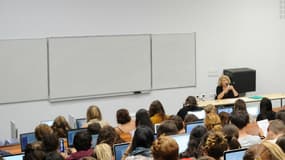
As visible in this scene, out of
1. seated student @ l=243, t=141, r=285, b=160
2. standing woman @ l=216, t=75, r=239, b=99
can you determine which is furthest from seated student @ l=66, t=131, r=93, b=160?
standing woman @ l=216, t=75, r=239, b=99

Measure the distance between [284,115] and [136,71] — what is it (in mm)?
4332

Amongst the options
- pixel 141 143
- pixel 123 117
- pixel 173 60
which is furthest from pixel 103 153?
pixel 173 60

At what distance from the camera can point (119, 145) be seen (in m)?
5.59

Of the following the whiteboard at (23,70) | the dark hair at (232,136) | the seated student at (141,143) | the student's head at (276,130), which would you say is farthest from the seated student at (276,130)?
the whiteboard at (23,70)

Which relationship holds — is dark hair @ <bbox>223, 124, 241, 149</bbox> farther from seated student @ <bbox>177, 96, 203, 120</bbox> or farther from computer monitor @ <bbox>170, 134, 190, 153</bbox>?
seated student @ <bbox>177, 96, 203, 120</bbox>

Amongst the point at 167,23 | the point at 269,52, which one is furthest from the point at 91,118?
the point at 269,52

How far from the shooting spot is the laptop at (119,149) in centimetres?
558

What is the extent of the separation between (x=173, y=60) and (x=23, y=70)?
3.30 m

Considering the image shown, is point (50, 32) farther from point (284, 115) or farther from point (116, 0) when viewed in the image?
point (284, 115)

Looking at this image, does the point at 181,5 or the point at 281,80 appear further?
the point at 281,80

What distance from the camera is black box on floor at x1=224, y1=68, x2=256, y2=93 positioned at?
1099 cm

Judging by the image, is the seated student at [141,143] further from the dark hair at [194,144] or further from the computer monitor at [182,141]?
the computer monitor at [182,141]

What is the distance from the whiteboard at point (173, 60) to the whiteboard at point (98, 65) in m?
0.20

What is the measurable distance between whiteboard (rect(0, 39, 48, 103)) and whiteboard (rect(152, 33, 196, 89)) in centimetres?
244
